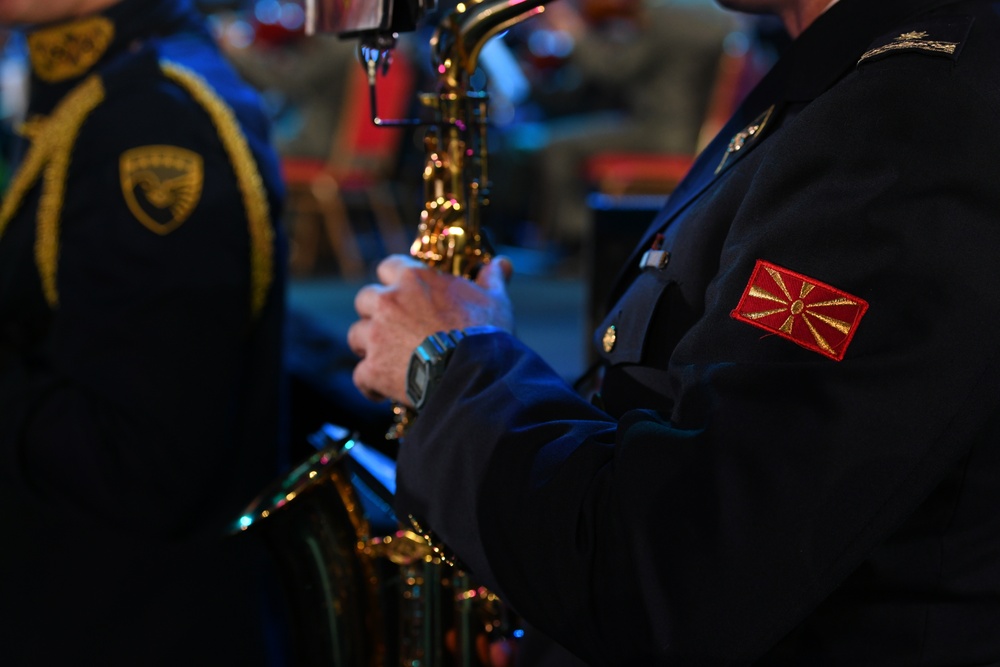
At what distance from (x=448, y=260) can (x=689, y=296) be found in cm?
42

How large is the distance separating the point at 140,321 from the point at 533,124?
6.74m

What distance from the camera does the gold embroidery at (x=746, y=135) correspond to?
3.10ft

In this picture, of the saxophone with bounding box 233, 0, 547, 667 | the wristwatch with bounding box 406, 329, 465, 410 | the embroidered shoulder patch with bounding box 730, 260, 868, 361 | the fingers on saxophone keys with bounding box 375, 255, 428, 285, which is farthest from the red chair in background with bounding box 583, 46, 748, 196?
the embroidered shoulder patch with bounding box 730, 260, 868, 361

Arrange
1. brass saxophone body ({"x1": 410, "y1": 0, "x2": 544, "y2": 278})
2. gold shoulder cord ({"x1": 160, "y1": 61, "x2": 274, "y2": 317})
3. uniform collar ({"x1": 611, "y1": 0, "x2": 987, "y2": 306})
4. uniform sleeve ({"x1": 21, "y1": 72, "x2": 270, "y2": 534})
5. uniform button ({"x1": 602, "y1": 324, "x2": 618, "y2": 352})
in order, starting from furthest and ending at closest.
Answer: gold shoulder cord ({"x1": 160, "y1": 61, "x2": 274, "y2": 317})
uniform sleeve ({"x1": 21, "y1": 72, "x2": 270, "y2": 534})
brass saxophone body ({"x1": 410, "y1": 0, "x2": 544, "y2": 278})
uniform button ({"x1": 602, "y1": 324, "x2": 618, "y2": 352})
uniform collar ({"x1": 611, "y1": 0, "x2": 987, "y2": 306})

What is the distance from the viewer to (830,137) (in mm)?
774

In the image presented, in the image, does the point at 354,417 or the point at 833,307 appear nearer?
the point at 833,307

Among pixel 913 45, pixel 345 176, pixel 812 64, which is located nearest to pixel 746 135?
pixel 812 64

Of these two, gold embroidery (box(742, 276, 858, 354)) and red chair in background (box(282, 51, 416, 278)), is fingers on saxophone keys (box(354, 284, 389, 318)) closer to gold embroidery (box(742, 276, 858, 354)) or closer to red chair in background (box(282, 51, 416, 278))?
gold embroidery (box(742, 276, 858, 354))

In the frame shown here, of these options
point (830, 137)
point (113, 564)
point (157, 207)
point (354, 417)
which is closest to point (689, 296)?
point (830, 137)

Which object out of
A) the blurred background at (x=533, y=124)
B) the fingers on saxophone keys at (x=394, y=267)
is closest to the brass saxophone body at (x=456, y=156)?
the fingers on saxophone keys at (x=394, y=267)

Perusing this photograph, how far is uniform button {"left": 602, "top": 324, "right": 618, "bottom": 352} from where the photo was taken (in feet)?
3.30

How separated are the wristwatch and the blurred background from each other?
369 centimetres

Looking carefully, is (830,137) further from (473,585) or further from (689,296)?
(473,585)

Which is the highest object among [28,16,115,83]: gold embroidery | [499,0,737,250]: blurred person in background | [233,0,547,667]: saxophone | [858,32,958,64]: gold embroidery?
[499,0,737,250]: blurred person in background
